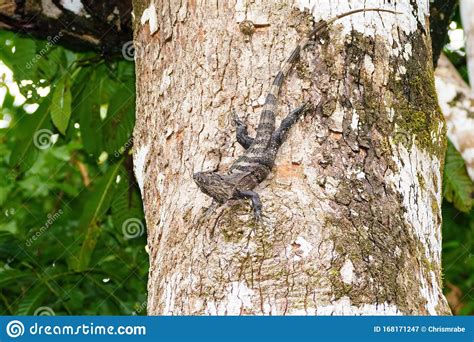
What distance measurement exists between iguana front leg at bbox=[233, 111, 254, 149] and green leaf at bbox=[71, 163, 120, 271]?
2.89 m

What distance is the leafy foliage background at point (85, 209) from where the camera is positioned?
17.6 ft

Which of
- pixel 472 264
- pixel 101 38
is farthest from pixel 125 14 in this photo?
pixel 472 264

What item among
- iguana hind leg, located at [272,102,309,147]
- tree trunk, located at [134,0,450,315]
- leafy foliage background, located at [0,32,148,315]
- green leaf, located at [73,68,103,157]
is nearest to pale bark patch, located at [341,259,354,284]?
tree trunk, located at [134,0,450,315]

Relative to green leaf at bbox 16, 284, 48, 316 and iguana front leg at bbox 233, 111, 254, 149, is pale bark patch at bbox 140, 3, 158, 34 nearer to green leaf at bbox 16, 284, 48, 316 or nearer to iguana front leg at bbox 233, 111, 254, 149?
iguana front leg at bbox 233, 111, 254, 149

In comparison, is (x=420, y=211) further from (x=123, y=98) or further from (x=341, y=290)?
(x=123, y=98)

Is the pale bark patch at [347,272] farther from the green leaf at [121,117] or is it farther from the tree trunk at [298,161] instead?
the green leaf at [121,117]

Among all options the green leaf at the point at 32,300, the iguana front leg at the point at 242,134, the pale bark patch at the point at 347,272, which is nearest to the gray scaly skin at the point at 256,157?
the iguana front leg at the point at 242,134

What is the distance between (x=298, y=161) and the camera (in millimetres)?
2855

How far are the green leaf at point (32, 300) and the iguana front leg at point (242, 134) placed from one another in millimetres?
2653

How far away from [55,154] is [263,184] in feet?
14.9

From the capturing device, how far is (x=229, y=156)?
9.81 ft

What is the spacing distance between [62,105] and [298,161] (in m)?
3.01

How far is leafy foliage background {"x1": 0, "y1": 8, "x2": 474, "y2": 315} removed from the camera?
17.6 feet

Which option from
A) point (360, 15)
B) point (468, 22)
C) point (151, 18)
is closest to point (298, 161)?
point (360, 15)
